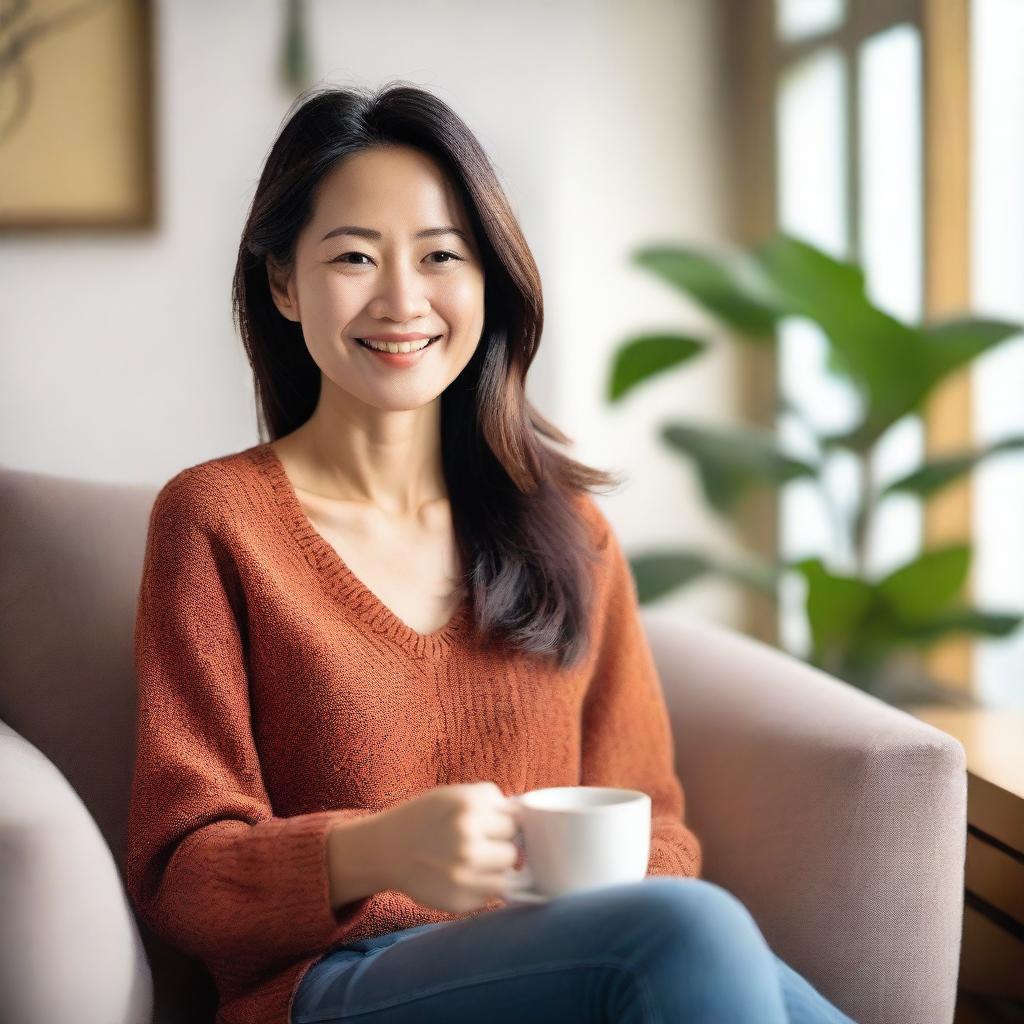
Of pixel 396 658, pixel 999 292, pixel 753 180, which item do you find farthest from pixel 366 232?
pixel 753 180

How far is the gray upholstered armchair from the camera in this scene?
0.99 m

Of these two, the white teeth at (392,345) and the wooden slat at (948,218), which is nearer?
the white teeth at (392,345)

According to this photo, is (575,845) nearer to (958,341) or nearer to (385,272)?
(385,272)

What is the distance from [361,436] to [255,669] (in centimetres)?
26

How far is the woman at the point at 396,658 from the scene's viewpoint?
0.93 m

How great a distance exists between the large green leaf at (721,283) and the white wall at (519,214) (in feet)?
1.41

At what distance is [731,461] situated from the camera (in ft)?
8.22

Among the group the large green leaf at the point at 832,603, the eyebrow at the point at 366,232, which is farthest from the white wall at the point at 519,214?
the eyebrow at the point at 366,232

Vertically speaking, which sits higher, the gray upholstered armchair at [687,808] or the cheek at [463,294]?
the cheek at [463,294]

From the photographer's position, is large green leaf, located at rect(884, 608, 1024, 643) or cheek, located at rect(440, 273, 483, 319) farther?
large green leaf, located at rect(884, 608, 1024, 643)

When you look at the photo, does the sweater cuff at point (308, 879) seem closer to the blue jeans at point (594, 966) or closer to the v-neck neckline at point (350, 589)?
the blue jeans at point (594, 966)

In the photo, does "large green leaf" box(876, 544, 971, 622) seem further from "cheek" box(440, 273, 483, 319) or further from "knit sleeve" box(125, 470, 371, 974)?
"knit sleeve" box(125, 470, 371, 974)

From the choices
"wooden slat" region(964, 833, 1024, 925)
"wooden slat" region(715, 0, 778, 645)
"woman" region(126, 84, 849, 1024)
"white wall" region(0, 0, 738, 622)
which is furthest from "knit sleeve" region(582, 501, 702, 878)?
"wooden slat" region(715, 0, 778, 645)

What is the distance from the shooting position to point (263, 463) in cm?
130
